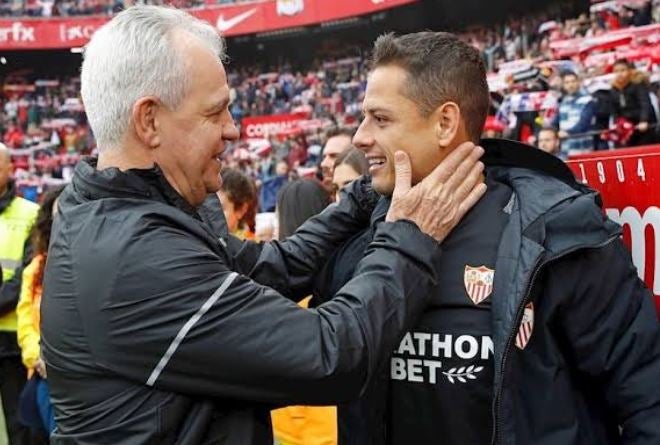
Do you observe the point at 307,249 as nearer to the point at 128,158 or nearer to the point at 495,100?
the point at 128,158

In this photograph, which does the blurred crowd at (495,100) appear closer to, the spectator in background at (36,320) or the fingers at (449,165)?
the spectator in background at (36,320)

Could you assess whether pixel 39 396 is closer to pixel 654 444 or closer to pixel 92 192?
pixel 92 192

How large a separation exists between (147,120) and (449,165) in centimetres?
62

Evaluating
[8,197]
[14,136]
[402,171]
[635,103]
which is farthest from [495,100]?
[14,136]

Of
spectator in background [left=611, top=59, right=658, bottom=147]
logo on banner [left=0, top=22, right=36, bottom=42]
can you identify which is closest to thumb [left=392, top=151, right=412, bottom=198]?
spectator in background [left=611, top=59, right=658, bottom=147]

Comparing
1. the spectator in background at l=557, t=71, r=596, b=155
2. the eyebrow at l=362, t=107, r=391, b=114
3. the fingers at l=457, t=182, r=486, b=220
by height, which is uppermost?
the eyebrow at l=362, t=107, r=391, b=114

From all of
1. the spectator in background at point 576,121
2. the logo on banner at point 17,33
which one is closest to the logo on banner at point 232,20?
the logo on banner at point 17,33

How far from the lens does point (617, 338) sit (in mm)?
1652

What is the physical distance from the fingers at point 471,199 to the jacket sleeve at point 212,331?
1.00ft

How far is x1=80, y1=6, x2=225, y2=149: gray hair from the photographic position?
1.55m

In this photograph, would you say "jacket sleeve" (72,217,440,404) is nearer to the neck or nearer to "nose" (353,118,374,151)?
the neck

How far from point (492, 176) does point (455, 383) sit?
50cm

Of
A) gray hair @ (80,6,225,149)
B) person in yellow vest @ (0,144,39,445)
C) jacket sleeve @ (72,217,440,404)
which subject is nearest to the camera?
jacket sleeve @ (72,217,440,404)

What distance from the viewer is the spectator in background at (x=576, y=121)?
29.7 feet
